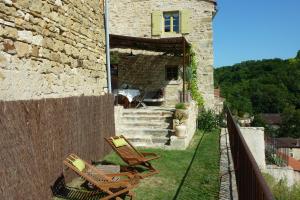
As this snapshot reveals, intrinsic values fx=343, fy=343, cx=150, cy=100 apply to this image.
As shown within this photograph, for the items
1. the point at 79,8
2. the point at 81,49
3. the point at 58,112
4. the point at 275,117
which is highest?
the point at 79,8

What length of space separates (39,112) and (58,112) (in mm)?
721

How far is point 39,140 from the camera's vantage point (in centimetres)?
498

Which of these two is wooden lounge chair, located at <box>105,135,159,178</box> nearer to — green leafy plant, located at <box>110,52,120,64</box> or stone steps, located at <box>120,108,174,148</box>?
stone steps, located at <box>120,108,174,148</box>

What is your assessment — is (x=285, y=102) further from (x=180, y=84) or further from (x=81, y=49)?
(x=81, y=49)

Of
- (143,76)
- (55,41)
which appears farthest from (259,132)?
(55,41)

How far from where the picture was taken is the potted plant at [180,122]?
9.76 m

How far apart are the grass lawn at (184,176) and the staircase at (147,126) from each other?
2.64ft

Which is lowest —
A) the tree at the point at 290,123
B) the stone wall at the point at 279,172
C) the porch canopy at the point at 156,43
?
the tree at the point at 290,123

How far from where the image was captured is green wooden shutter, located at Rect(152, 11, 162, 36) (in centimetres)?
1627

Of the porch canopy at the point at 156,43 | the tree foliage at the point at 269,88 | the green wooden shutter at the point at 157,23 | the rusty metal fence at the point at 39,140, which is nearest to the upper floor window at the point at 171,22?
the green wooden shutter at the point at 157,23

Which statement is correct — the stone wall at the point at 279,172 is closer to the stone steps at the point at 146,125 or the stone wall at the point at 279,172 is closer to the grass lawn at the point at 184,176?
the grass lawn at the point at 184,176

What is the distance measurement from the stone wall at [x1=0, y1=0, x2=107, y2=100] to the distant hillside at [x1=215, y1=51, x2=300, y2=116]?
1978 inches

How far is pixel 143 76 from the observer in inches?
639

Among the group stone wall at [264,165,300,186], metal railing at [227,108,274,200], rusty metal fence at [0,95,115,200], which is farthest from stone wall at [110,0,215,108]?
metal railing at [227,108,274,200]
